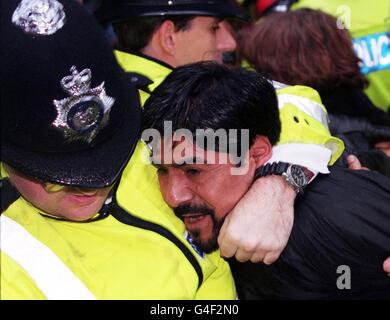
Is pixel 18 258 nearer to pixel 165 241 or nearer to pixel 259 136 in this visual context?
pixel 165 241

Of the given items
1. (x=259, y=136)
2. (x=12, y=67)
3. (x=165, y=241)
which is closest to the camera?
(x=12, y=67)

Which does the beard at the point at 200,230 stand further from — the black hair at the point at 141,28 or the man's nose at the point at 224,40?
the man's nose at the point at 224,40

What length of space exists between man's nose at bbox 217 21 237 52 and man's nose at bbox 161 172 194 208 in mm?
1096

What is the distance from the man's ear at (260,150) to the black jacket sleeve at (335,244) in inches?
6.6

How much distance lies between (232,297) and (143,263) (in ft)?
1.18

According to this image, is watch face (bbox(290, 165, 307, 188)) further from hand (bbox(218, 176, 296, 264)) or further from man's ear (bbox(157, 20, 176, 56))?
man's ear (bbox(157, 20, 176, 56))

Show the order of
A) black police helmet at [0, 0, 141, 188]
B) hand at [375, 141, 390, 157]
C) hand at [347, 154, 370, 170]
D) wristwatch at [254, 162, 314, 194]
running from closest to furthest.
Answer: black police helmet at [0, 0, 141, 188], wristwatch at [254, 162, 314, 194], hand at [347, 154, 370, 170], hand at [375, 141, 390, 157]

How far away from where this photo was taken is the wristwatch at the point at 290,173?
200 centimetres

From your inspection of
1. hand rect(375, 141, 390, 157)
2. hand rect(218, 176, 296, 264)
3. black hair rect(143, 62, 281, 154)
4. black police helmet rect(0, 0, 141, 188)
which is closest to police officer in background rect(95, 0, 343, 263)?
hand rect(218, 176, 296, 264)

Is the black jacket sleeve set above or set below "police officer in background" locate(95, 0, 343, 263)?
below

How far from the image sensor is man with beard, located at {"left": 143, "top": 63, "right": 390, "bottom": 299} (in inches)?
75.0

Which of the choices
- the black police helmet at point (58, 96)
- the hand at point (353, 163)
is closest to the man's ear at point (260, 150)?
the hand at point (353, 163)

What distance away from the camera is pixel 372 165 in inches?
97.8
